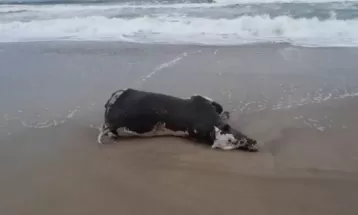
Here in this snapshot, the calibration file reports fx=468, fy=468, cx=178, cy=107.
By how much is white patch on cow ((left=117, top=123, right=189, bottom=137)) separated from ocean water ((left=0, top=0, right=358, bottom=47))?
3.83 m

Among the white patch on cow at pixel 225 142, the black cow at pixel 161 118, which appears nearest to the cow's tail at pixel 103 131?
the black cow at pixel 161 118

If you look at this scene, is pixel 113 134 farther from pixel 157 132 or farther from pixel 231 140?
pixel 231 140

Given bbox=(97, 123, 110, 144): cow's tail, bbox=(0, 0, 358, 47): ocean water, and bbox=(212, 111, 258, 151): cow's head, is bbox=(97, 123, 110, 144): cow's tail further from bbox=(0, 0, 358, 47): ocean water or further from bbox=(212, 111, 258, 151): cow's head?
bbox=(0, 0, 358, 47): ocean water

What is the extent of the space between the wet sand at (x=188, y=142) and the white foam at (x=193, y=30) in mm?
1063

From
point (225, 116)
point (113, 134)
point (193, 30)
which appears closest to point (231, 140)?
point (225, 116)

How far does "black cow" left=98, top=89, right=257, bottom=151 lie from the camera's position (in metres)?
4.15

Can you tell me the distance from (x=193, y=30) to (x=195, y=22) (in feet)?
1.93

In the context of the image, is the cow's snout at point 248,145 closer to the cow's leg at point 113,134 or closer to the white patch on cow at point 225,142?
the white patch on cow at point 225,142

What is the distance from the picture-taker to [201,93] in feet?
17.7

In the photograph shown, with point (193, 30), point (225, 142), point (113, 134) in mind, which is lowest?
point (113, 134)

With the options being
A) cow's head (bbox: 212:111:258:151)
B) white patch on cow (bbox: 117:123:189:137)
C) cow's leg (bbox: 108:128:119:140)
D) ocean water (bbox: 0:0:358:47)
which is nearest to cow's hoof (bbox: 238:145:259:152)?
cow's head (bbox: 212:111:258:151)

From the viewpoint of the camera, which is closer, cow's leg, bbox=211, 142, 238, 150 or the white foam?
cow's leg, bbox=211, 142, 238, 150

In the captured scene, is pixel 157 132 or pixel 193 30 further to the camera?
pixel 193 30

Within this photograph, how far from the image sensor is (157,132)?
14.1ft
